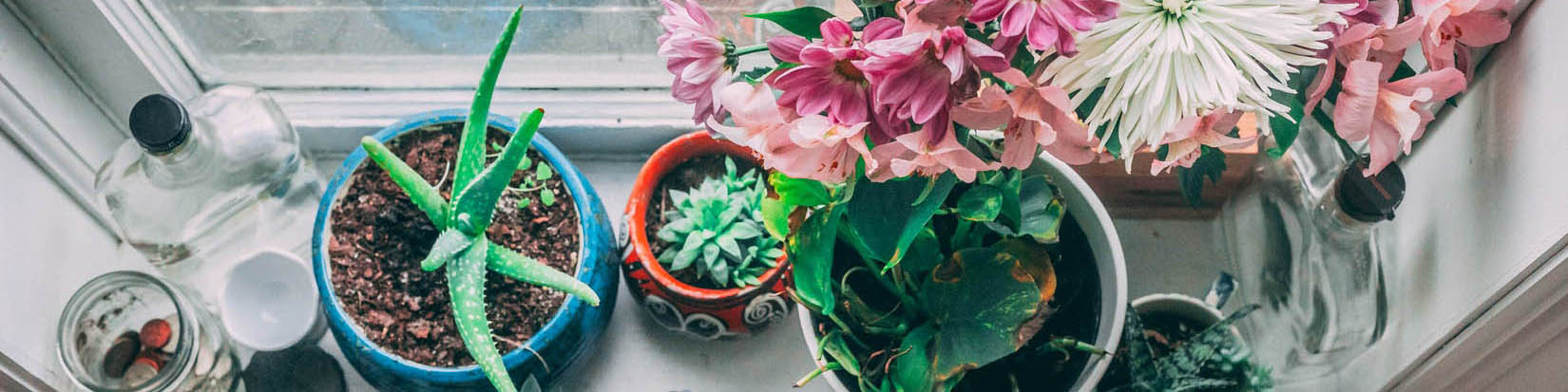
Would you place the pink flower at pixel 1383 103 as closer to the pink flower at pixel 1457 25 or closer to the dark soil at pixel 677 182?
the pink flower at pixel 1457 25

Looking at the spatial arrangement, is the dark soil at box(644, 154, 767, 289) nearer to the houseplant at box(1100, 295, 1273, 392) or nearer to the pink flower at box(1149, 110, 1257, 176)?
the houseplant at box(1100, 295, 1273, 392)

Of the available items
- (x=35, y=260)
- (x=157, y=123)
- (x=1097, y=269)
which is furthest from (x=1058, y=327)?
(x=35, y=260)

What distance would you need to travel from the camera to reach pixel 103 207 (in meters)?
0.86

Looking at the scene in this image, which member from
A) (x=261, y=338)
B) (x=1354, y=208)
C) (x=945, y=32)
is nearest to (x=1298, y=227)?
(x=1354, y=208)

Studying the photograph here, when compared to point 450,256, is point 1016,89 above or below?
above

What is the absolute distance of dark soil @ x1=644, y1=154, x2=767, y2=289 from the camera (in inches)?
33.7

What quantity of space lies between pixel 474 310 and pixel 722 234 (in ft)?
0.67

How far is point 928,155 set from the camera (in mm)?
414

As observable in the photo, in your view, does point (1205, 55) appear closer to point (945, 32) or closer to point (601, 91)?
point (945, 32)

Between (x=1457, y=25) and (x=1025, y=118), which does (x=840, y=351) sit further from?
(x=1457, y=25)

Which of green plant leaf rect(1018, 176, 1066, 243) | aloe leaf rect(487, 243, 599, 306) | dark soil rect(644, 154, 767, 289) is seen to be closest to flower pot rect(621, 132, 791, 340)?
dark soil rect(644, 154, 767, 289)

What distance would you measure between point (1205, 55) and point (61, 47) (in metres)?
0.83

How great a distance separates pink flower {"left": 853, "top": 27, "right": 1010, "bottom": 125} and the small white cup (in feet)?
2.16

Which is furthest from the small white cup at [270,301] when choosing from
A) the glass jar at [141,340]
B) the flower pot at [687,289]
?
the flower pot at [687,289]
